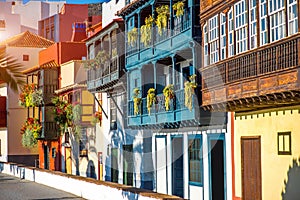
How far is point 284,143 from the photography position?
2078 centimetres

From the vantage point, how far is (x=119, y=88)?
1446 inches

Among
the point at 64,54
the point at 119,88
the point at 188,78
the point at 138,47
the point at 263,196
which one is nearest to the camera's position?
the point at 263,196

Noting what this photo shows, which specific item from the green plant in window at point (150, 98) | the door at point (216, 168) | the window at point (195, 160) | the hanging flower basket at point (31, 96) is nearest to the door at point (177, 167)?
the window at point (195, 160)

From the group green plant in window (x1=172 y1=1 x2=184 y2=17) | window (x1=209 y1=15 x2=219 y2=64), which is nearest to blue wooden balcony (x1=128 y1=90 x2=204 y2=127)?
window (x1=209 y1=15 x2=219 y2=64)

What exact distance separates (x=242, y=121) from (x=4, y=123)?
132 feet

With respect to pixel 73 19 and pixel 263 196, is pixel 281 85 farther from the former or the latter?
pixel 73 19

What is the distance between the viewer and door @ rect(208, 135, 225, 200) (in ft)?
85.5

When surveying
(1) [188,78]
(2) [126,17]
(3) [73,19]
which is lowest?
(1) [188,78]

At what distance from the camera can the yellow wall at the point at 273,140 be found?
20.2 metres

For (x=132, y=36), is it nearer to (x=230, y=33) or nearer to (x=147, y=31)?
(x=147, y=31)

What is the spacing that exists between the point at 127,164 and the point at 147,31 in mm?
9029

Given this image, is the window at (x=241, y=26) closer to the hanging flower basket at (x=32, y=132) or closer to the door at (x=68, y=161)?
the door at (x=68, y=161)

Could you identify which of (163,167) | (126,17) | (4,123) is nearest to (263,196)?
(163,167)

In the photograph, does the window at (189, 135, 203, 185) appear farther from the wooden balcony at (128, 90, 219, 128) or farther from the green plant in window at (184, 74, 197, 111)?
the green plant in window at (184, 74, 197, 111)
